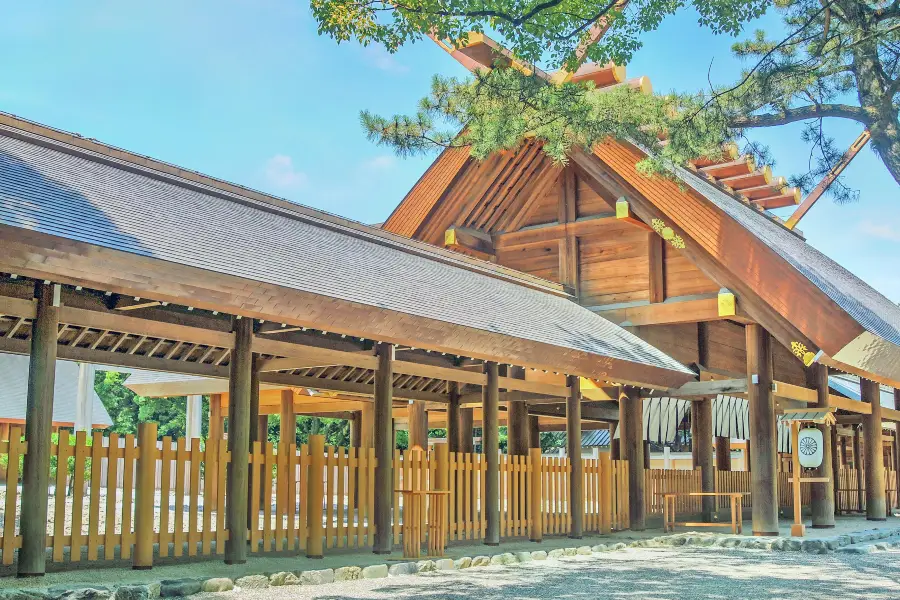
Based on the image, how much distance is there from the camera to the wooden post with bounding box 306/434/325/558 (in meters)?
9.87

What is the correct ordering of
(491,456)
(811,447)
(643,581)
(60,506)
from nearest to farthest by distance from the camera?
1. (60,506)
2. (643,581)
3. (491,456)
4. (811,447)

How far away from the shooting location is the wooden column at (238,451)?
8.96 metres

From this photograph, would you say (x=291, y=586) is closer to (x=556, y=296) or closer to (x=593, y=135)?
(x=593, y=135)

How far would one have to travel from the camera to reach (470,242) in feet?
57.2

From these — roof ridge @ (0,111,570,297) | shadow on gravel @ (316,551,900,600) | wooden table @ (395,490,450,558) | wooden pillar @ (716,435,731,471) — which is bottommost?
shadow on gravel @ (316,551,900,600)

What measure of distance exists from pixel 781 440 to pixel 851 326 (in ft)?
36.5

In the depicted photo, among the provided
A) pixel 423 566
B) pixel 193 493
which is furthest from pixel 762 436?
pixel 193 493

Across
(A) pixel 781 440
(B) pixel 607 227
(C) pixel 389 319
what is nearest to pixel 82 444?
(C) pixel 389 319

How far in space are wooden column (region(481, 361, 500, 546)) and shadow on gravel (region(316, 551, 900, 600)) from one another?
1.39m

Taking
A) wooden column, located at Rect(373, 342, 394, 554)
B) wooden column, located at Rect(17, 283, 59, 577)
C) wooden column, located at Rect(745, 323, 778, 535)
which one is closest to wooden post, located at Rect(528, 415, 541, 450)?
wooden column, located at Rect(745, 323, 778, 535)

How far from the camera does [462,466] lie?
12.0 meters

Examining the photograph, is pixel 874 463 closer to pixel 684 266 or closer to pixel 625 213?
pixel 684 266

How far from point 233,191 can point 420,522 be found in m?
4.81

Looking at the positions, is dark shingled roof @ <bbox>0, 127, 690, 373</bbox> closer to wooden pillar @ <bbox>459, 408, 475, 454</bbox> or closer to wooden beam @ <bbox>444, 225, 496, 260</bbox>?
wooden beam @ <bbox>444, 225, 496, 260</bbox>
